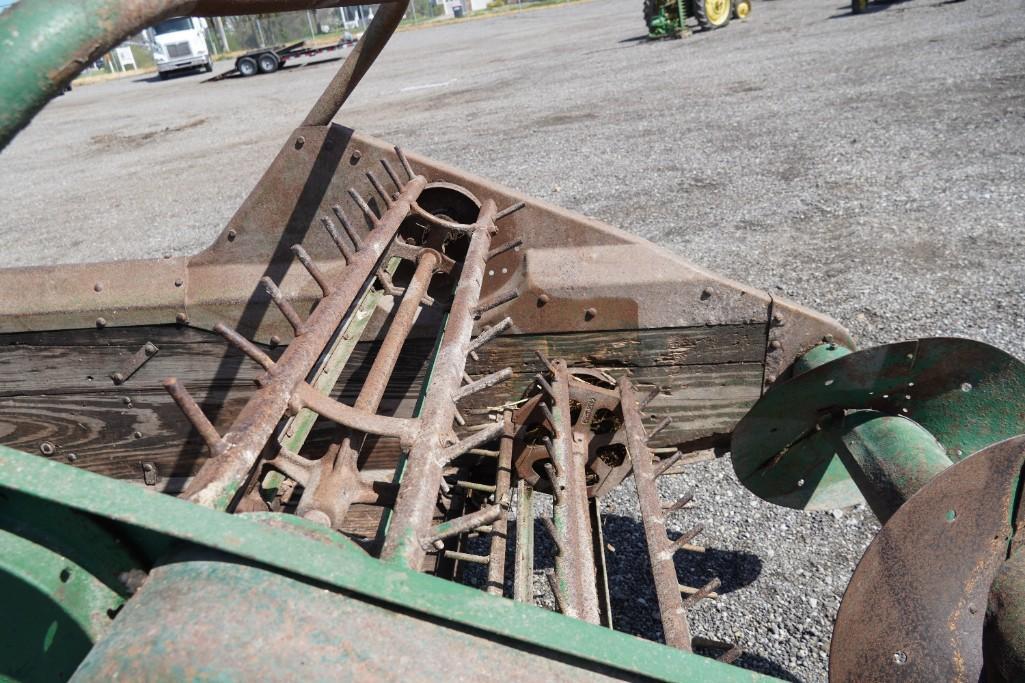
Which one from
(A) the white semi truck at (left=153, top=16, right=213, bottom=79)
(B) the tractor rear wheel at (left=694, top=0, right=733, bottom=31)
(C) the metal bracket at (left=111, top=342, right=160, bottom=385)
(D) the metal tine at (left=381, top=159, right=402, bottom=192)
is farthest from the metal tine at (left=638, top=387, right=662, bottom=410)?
(A) the white semi truck at (left=153, top=16, right=213, bottom=79)

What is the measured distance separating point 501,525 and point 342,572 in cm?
77

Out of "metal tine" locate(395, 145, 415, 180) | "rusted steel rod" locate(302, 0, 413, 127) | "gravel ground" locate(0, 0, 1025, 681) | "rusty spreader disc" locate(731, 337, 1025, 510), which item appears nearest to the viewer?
"rusty spreader disc" locate(731, 337, 1025, 510)

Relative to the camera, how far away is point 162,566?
0.89m

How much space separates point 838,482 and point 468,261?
4.56ft

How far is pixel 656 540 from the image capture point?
5.14ft

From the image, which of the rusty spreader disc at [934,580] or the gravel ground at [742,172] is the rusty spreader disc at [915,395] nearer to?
the rusty spreader disc at [934,580]

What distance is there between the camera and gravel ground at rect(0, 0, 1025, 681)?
2.76 metres

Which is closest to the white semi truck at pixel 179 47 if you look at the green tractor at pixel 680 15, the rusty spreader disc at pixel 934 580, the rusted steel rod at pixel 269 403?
→ the green tractor at pixel 680 15

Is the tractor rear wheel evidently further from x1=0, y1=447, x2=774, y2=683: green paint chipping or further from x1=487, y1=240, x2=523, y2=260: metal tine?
x1=0, y1=447, x2=774, y2=683: green paint chipping

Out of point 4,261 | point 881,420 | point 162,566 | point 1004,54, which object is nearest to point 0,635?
point 162,566

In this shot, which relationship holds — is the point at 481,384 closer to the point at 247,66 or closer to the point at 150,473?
the point at 150,473

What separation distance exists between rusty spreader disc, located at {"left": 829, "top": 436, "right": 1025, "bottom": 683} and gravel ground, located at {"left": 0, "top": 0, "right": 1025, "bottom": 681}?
0.98 m

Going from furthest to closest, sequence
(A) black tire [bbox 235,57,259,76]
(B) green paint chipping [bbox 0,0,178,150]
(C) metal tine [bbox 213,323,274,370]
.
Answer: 1. (A) black tire [bbox 235,57,259,76]
2. (C) metal tine [bbox 213,323,274,370]
3. (B) green paint chipping [bbox 0,0,178,150]

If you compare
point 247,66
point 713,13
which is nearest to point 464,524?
point 713,13
